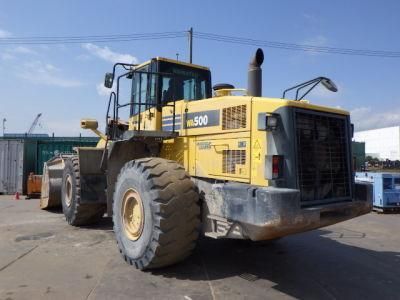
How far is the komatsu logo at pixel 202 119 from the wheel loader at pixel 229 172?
2 cm

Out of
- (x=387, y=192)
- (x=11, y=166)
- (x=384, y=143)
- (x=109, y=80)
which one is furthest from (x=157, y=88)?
(x=384, y=143)

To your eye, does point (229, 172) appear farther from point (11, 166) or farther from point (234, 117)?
point (11, 166)

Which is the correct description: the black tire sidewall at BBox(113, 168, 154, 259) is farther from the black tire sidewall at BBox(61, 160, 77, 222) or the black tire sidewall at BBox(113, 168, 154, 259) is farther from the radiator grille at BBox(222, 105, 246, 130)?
the black tire sidewall at BBox(61, 160, 77, 222)

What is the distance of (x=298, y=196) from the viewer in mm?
5152

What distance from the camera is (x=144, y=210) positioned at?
6.20 meters

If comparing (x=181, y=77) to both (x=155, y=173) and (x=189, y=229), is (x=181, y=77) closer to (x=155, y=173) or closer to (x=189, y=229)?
(x=155, y=173)

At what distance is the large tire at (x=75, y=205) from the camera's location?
9.37 meters

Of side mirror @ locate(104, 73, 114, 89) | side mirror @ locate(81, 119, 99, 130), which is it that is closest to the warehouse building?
side mirror @ locate(81, 119, 99, 130)

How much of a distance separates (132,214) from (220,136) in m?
1.82

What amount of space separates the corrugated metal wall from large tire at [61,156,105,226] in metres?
9.30

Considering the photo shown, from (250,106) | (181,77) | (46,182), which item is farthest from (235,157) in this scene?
(46,182)

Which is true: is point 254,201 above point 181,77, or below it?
below

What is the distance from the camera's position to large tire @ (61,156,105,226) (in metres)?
9.37

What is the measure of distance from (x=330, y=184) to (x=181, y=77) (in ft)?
11.1
